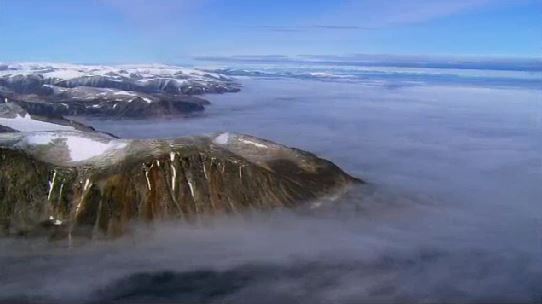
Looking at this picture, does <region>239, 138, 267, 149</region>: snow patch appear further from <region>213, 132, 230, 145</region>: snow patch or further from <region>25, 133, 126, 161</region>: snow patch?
<region>25, 133, 126, 161</region>: snow patch

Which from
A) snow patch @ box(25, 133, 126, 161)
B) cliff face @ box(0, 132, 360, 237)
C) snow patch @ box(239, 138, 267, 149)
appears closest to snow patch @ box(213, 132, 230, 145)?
snow patch @ box(239, 138, 267, 149)

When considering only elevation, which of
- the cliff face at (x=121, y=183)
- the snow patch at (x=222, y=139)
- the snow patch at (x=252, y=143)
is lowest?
the cliff face at (x=121, y=183)

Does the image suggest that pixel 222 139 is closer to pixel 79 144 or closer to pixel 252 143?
pixel 252 143

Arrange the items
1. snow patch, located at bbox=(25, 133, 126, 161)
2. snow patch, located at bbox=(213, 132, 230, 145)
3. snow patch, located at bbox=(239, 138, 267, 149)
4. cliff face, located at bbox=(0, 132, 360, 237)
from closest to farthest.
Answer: cliff face, located at bbox=(0, 132, 360, 237)
snow patch, located at bbox=(25, 133, 126, 161)
snow patch, located at bbox=(213, 132, 230, 145)
snow patch, located at bbox=(239, 138, 267, 149)

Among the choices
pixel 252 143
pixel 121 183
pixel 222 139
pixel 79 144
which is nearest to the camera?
pixel 121 183

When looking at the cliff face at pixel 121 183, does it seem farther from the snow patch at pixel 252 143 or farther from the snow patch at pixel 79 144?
the snow patch at pixel 252 143

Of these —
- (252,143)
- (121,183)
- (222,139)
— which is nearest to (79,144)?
(121,183)

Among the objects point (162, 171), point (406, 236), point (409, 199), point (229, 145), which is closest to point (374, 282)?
point (406, 236)

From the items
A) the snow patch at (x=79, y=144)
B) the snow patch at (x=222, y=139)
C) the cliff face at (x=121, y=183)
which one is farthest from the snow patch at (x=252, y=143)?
the snow patch at (x=79, y=144)

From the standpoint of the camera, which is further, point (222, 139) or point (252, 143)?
point (252, 143)
